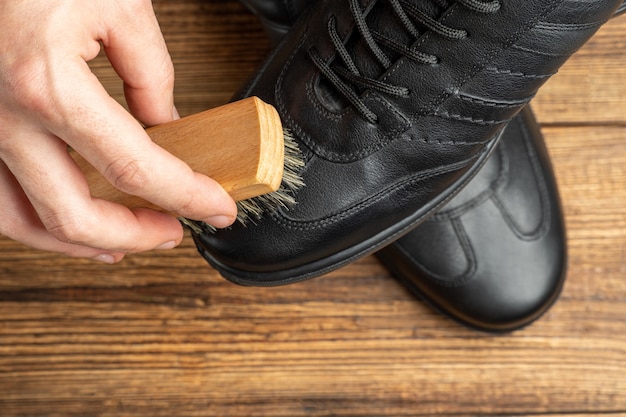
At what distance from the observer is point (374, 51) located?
65 centimetres

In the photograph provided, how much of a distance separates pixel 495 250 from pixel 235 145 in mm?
433

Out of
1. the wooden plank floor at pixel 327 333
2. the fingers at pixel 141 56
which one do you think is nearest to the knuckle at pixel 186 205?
the fingers at pixel 141 56

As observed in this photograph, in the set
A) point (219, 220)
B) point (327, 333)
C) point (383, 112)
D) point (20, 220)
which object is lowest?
point (327, 333)

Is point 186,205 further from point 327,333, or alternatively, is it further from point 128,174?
point 327,333

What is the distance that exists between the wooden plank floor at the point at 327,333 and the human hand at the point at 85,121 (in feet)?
1.13

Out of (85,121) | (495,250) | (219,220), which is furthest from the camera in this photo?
(495,250)

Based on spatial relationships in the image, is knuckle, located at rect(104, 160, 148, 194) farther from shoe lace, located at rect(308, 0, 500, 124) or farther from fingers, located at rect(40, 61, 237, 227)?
shoe lace, located at rect(308, 0, 500, 124)

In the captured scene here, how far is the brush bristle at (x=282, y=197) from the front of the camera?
0.64m

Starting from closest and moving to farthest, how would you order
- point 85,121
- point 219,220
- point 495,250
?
point 85,121, point 219,220, point 495,250

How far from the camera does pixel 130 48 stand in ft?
1.79

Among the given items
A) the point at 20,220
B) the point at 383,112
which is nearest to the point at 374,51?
the point at 383,112

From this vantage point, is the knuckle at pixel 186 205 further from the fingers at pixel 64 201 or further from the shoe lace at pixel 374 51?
the shoe lace at pixel 374 51

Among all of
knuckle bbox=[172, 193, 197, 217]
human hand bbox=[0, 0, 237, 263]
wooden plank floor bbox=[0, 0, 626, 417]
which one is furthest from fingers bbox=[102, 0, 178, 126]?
wooden plank floor bbox=[0, 0, 626, 417]

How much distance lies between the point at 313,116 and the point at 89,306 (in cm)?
48
